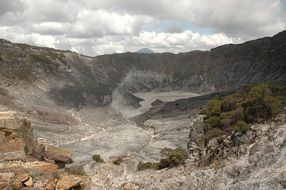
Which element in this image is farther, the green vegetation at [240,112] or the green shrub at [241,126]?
the green vegetation at [240,112]

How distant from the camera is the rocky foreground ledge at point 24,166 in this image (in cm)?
3117

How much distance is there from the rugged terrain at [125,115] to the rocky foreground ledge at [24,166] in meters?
1.38

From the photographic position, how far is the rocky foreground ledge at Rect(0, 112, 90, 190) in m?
31.2

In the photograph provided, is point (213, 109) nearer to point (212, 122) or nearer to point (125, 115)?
point (212, 122)

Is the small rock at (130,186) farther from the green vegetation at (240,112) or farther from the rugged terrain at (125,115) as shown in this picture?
the green vegetation at (240,112)

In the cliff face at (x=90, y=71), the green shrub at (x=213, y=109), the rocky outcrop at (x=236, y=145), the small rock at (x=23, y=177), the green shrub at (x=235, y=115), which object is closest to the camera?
the small rock at (x=23, y=177)

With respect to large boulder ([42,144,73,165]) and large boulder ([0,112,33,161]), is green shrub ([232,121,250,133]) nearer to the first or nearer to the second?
large boulder ([42,144,73,165])

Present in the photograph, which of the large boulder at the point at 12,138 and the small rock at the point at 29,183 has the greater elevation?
the large boulder at the point at 12,138

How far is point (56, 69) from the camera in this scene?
16800 centimetres

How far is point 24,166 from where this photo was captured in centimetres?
3250

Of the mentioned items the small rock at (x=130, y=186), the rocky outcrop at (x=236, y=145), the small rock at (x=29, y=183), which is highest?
the rocky outcrop at (x=236, y=145)

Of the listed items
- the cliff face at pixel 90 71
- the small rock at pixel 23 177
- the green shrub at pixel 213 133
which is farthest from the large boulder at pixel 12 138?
the cliff face at pixel 90 71

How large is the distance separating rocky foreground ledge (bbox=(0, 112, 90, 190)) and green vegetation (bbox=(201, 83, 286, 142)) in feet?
43.6

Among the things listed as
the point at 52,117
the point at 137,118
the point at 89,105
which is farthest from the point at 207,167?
the point at 89,105
